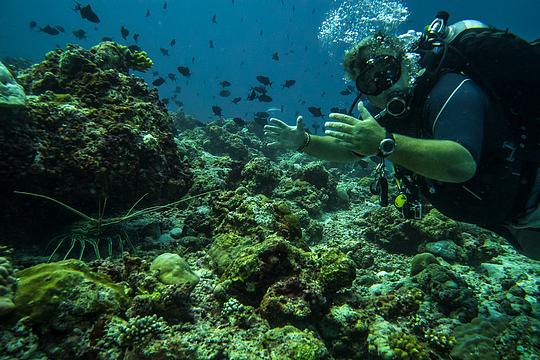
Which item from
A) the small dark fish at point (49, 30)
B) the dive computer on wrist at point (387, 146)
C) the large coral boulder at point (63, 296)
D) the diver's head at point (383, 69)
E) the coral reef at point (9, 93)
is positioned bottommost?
the large coral boulder at point (63, 296)

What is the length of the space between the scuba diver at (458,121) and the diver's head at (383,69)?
0.04 ft

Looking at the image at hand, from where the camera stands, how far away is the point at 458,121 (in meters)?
2.68

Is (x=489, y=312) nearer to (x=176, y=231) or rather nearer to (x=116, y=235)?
(x=176, y=231)

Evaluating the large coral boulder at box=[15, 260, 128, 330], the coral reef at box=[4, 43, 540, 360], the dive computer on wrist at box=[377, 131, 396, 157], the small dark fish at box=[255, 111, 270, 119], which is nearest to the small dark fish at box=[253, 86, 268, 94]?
the small dark fish at box=[255, 111, 270, 119]

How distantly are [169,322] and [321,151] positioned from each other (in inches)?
125

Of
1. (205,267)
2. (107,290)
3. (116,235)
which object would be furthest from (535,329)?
(116,235)

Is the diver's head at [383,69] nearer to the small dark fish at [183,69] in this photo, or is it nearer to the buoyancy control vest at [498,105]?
the buoyancy control vest at [498,105]

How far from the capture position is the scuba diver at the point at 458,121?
2600 millimetres

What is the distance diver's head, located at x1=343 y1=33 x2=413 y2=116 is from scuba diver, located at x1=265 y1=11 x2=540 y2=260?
12 mm

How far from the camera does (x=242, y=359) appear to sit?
2.04 m

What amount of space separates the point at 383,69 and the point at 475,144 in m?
1.40

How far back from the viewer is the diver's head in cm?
335

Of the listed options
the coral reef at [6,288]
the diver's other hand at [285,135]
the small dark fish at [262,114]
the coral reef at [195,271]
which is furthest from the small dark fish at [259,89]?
the coral reef at [6,288]

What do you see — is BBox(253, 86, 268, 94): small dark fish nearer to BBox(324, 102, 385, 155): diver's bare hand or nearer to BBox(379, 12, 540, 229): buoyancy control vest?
BBox(379, 12, 540, 229): buoyancy control vest
